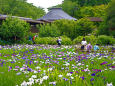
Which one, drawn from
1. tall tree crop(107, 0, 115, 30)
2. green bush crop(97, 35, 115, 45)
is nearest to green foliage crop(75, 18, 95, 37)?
tall tree crop(107, 0, 115, 30)

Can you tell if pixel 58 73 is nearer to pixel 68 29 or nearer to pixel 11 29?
pixel 11 29

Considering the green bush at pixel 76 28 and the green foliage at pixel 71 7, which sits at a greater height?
the green foliage at pixel 71 7

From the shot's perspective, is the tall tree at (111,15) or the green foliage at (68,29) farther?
the green foliage at (68,29)

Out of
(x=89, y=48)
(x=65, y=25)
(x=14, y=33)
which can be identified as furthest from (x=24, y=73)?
(x=65, y=25)

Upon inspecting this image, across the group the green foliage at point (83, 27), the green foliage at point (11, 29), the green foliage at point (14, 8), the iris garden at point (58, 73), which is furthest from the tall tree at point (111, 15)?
the green foliage at point (14, 8)

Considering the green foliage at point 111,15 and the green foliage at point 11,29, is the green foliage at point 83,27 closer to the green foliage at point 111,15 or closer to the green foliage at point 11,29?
the green foliage at point 111,15

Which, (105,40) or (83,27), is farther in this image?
(83,27)

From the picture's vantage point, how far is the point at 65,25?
995 inches

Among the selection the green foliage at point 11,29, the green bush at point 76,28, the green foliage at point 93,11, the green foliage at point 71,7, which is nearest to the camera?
the green foliage at point 11,29

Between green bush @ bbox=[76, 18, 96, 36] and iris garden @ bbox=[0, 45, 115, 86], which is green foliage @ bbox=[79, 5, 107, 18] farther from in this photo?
iris garden @ bbox=[0, 45, 115, 86]

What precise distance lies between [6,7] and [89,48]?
4505 cm

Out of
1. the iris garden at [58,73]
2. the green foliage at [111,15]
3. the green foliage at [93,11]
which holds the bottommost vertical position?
the iris garden at [58,73]

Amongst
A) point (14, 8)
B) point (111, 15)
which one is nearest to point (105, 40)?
point (111, 15)

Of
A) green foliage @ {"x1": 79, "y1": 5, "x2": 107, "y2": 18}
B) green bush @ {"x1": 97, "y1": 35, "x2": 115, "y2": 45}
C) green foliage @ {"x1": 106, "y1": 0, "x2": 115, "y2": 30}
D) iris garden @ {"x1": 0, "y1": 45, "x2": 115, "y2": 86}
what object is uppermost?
green foliage @ {"x1": 79, "y1": 5, "x2": 107, "y2": 18}
